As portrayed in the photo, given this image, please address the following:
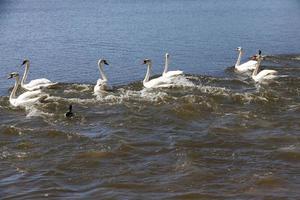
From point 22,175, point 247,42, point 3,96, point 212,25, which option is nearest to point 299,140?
point 22,175

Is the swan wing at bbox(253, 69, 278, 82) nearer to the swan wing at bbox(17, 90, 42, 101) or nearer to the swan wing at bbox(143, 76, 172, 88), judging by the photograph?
the swan wing at bbox(143, 76, 172, 88)

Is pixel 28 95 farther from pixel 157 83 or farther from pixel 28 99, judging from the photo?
pixel 157 83

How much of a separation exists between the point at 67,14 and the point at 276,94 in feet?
159

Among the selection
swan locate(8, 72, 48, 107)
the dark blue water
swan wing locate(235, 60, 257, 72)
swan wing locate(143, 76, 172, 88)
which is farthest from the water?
swan wing locate(235, 60, 257, 72)

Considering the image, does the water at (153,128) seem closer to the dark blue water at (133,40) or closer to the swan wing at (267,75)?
the dark blue water at (133,40)

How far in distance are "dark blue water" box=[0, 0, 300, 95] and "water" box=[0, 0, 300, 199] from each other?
18 cm

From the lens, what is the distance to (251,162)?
51.8 feet

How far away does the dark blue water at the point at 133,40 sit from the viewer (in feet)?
104

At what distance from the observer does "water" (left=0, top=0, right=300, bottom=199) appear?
570 inches

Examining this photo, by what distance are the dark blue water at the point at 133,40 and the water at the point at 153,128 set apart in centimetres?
18

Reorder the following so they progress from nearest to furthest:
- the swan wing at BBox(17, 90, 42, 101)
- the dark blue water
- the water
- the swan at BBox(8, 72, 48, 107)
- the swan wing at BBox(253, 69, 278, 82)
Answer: the water
the swan at BBox(8, 72, 48, 107)
the swan wing at BBox(17, 90, 42, 101)
the swan wing at BBox(253, 69, 278, 82)
the dark blue water

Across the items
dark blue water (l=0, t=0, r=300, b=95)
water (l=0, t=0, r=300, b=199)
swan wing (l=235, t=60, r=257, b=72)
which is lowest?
water (l=0, t=0, r=300, b=199)

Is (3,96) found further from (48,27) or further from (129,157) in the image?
(48,27)

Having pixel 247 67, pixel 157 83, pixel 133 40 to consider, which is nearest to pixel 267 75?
pixel 247 67
